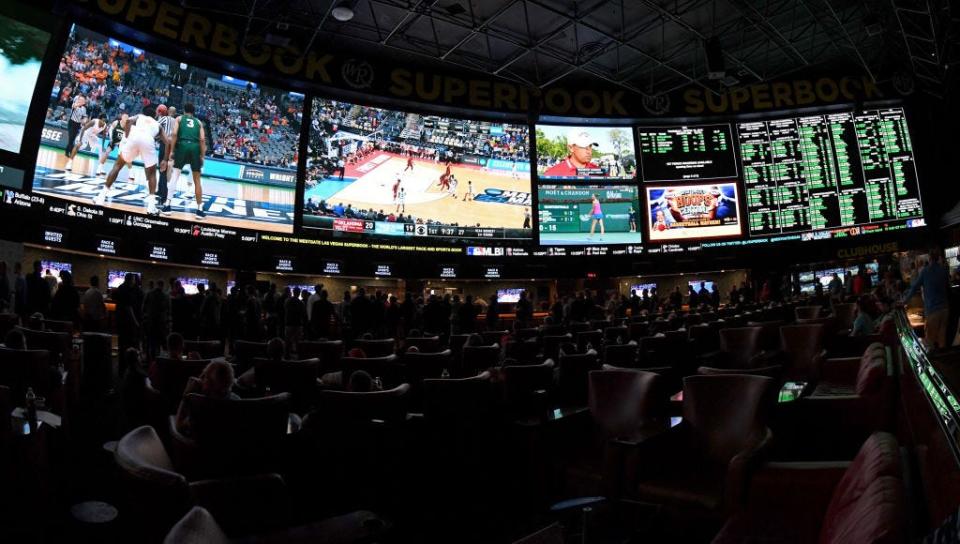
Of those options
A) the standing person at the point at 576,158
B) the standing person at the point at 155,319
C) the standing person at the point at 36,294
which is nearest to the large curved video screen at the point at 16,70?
the standing person at the point at 36,294

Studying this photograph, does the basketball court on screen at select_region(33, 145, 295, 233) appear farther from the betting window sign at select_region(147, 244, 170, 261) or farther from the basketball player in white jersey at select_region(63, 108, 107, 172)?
the betting window sign at select_region(147, 244, 170, 261)

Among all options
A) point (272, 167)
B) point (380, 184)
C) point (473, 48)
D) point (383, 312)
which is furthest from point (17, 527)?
point (473, 48)

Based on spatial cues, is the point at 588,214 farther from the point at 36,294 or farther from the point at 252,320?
the point at 36,294

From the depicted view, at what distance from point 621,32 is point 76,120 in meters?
13.3

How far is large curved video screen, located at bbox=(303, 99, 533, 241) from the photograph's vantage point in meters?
15.3

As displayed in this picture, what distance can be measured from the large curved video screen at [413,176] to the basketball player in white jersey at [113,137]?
4.25 m

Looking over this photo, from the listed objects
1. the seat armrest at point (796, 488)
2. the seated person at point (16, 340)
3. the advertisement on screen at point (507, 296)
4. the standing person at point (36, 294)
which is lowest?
the seat armrest at point (796, 488)

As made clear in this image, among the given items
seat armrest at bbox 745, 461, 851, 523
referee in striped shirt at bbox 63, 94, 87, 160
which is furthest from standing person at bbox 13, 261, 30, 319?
seat armrest at bbox 745, 461, 851, 523

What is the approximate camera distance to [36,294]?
8758 mm

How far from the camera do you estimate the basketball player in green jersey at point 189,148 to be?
1271 centimetres

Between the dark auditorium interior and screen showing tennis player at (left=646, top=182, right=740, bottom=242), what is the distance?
0.26 ft

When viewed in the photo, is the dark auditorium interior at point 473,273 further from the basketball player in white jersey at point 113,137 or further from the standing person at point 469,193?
the standing person at point 469,193

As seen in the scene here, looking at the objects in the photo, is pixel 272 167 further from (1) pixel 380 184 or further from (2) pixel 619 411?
(2) pixel 619 411

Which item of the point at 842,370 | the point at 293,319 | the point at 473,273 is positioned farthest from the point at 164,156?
the point at 842,370
